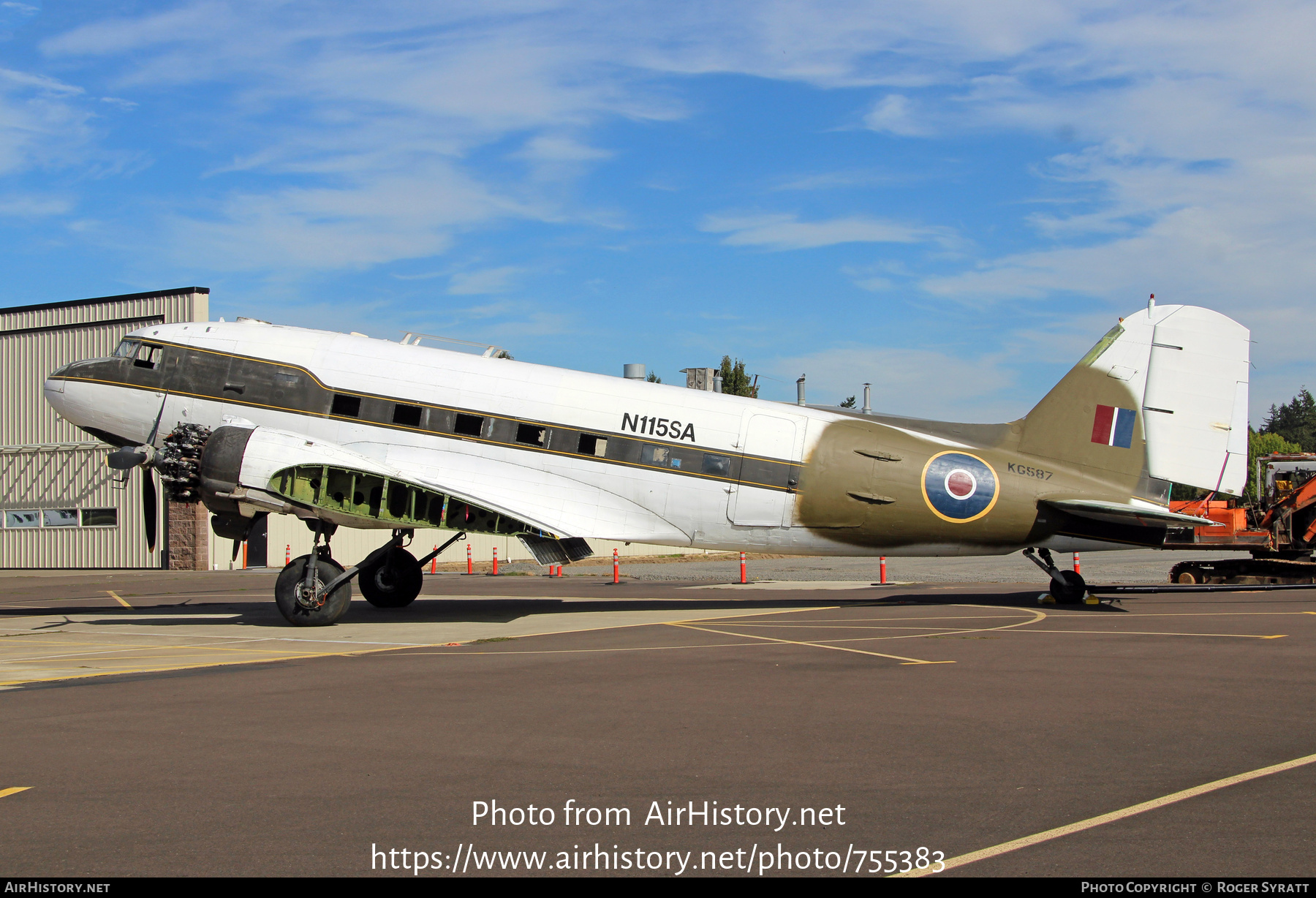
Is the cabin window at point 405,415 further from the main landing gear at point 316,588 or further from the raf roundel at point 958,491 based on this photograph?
the raf roundel at point 958,491

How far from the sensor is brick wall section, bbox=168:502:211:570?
44.2 m

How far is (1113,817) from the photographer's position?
245 inches

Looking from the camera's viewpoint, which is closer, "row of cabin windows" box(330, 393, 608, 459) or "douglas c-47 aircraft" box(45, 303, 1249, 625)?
"douglas c-47 aircraft" box(45, 303, 1249, 625)

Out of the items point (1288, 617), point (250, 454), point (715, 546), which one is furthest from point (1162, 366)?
point (250, 454)

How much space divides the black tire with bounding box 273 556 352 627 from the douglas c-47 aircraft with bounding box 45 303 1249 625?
0.87 m

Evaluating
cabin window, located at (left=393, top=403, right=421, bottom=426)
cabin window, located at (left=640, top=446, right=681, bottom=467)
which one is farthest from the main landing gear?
cabin window, located at (left=640, top=446, right=681, bottom=467)

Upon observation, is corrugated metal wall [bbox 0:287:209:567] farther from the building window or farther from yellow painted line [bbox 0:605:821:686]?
yellow painted line [bbox 0:605:821:686]

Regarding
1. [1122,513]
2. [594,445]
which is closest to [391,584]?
[594,445]

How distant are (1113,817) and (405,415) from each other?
16.1 m

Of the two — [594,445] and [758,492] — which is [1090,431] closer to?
[758,492]

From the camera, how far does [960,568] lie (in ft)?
127

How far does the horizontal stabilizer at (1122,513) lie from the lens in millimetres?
18656

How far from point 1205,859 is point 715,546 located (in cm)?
1516
